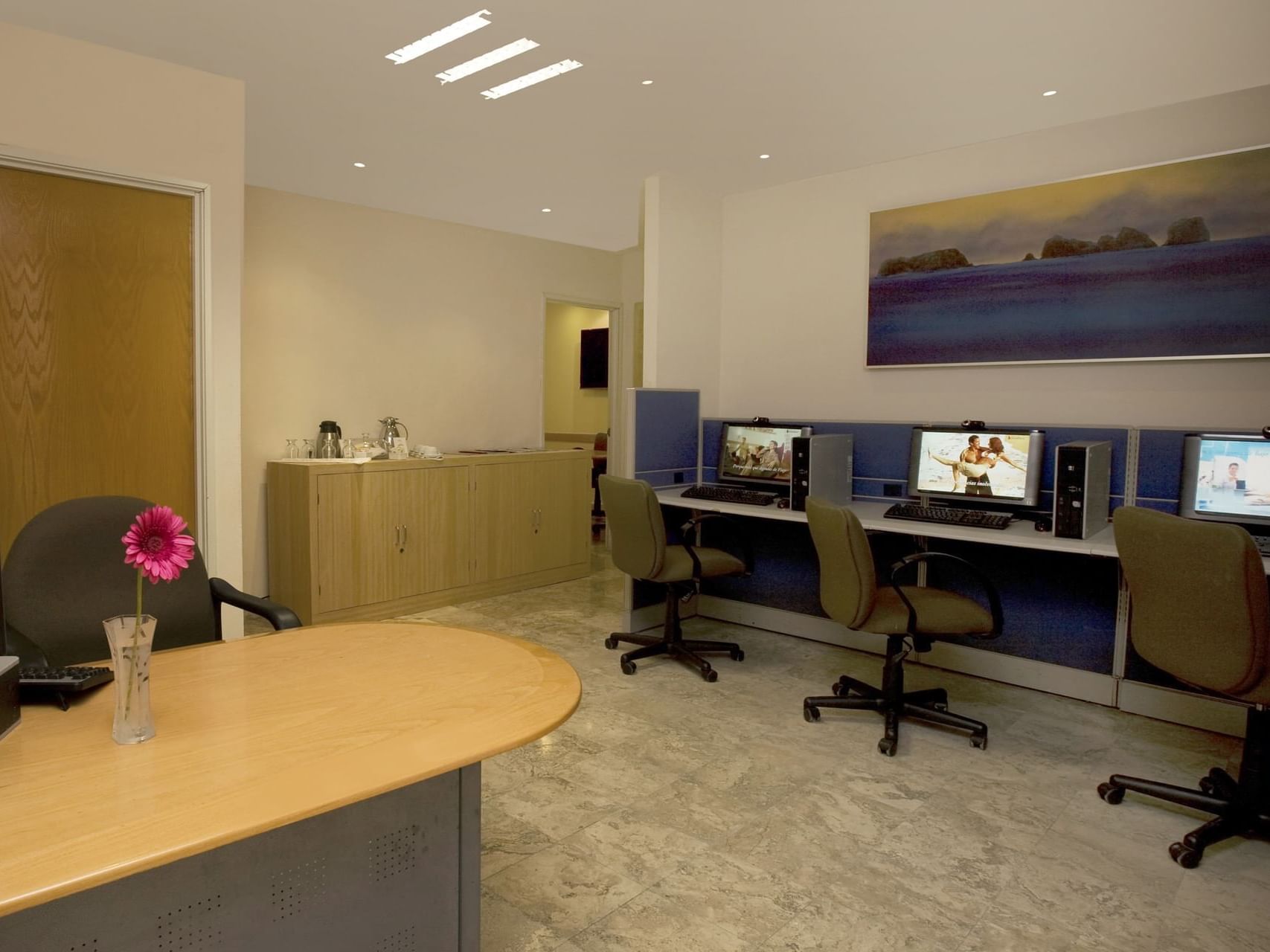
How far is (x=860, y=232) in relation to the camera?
15.0ft

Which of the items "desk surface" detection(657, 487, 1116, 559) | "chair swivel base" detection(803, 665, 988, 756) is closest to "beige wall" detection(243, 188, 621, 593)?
"desk surface" detection(657, 487, 1116, 559)

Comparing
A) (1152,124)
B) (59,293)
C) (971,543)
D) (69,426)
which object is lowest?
(971,543)

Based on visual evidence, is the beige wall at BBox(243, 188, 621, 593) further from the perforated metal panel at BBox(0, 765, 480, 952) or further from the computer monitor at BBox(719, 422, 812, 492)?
the perforated metal panel at BBox(0, 765, 480, 952)

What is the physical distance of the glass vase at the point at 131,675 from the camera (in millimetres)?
1293

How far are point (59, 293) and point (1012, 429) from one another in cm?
405

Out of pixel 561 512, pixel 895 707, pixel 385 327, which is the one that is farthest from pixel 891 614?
pixel 385 327

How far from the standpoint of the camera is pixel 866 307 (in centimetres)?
455

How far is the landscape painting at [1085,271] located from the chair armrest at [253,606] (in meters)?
3.40

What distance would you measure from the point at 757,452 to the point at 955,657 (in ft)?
4.95

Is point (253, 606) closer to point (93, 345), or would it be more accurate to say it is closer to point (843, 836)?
point (93, 345)

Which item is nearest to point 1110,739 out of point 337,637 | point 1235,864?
point 1235,864

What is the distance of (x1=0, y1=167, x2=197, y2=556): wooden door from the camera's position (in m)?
2.96

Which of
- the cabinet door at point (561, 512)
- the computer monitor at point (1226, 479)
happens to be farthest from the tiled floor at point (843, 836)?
the cabinet door at point (561, 512)

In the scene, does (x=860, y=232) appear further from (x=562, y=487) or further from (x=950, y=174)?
(x=562, y=487)
